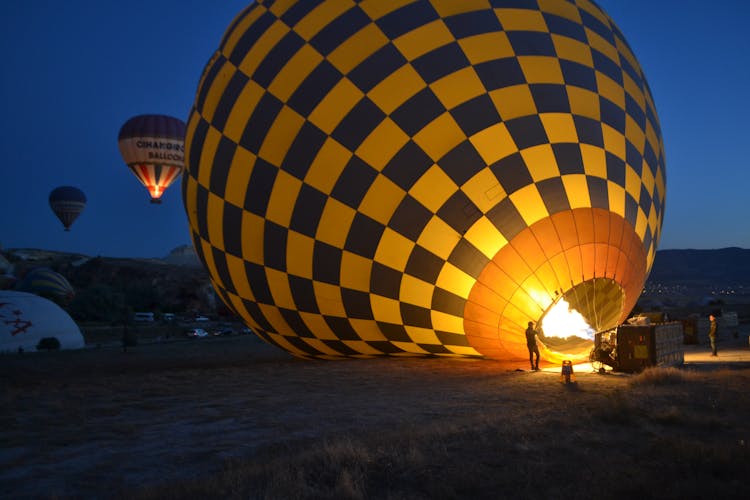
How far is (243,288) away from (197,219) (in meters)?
1.37

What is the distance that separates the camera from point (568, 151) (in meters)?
6.68

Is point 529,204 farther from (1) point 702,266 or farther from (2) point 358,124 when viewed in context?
(1) point 702,266

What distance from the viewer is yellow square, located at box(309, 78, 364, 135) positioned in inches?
273

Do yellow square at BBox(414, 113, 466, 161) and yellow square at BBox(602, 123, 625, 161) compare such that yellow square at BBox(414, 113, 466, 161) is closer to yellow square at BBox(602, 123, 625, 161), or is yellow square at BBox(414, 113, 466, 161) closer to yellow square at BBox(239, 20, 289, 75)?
yellow square at BBox(602, 123, 625, 161)

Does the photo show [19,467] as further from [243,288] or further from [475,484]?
[243,288]

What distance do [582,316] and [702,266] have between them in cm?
12254

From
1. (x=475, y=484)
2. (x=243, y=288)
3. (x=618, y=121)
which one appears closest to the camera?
(x=475, y=484)

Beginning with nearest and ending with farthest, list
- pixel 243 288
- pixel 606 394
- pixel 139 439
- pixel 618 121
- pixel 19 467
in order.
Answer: pixel 19 467 < pixel 139 439 < pixel 606 394 < pixel 618 121 < pixel 243 288

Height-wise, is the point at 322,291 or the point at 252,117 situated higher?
the point at 252,117

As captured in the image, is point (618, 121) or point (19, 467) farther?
point (618, 121)

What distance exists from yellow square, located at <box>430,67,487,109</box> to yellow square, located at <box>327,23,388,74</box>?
0.92 metres

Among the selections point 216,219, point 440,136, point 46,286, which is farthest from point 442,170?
point 46,286

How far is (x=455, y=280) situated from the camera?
6.76 meters

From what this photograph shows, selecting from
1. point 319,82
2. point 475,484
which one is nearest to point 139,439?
point 475,484
